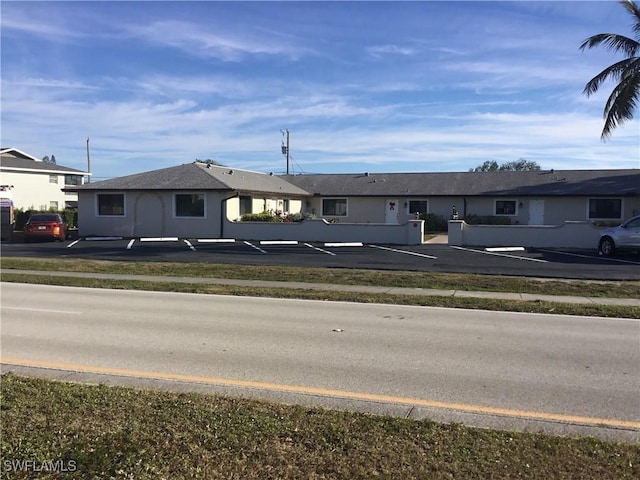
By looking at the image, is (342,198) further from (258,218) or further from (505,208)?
(505,208)

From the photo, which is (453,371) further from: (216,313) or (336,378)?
(216,313)

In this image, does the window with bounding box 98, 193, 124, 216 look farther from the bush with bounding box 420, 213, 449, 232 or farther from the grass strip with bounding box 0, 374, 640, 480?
the grass strip with bounding box 0, 374, 640, 480

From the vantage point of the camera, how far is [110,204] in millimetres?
33281

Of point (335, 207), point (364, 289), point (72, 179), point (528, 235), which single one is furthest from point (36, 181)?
point (364, 289)

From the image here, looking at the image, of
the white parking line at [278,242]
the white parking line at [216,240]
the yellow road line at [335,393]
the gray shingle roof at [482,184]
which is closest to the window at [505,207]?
the gray shingle roof at [482,184]

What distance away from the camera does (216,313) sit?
10945mm

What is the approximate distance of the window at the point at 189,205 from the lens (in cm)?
3142

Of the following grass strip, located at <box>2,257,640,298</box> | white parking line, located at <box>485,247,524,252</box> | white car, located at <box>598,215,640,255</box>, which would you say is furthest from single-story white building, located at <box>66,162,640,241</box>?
grass strip, located at <box>2,257,640,298</box>

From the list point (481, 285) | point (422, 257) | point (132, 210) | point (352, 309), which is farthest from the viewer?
point (132, 210)

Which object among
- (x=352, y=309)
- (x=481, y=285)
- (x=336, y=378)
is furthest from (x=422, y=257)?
(x=336, y=378)

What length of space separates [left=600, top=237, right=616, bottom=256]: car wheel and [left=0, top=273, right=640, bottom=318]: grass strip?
11.5 meters

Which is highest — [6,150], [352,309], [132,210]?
[6,150]

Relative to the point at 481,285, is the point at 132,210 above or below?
above

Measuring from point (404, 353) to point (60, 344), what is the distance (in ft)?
15.4
